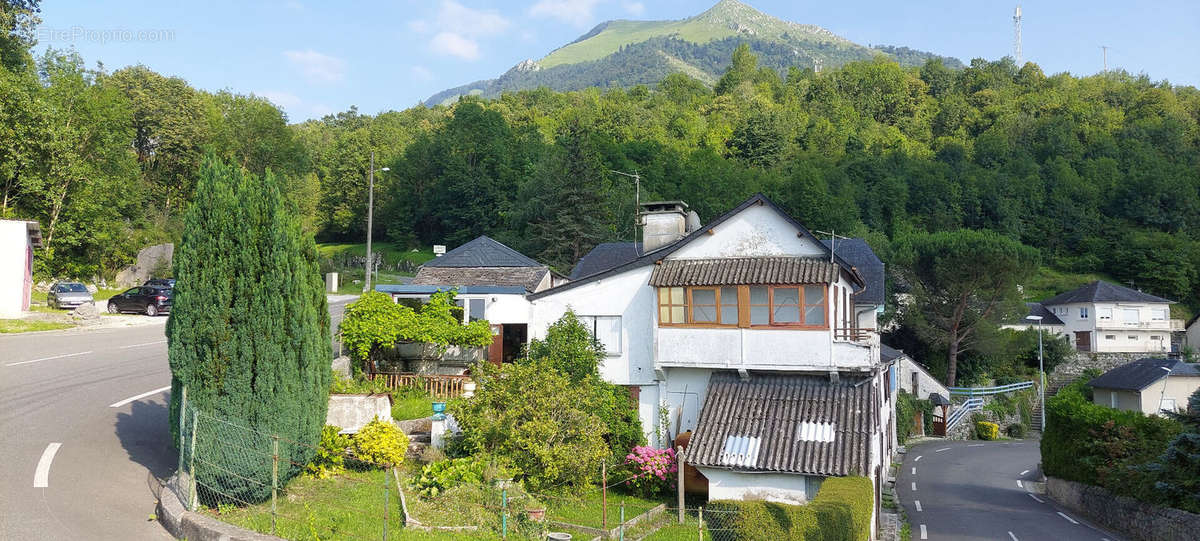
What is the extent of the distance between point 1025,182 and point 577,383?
11075cm

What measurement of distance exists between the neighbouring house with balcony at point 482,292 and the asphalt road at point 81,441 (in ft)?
24.1

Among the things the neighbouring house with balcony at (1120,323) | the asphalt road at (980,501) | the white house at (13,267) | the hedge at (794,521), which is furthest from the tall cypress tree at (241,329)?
the neighbouring house with balcony at (1120,323)

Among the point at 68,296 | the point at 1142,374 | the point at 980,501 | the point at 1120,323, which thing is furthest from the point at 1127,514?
the point at 1120,323

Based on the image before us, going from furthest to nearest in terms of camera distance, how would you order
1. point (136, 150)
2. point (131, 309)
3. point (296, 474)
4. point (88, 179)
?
point (136, 150)
point (88, 179)
point (131, 309)
point (296, 474)

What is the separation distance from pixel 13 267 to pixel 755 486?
108 ft

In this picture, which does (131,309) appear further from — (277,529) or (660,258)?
(277,529)

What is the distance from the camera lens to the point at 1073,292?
8031cm

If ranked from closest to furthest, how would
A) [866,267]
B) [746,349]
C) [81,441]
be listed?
[81,441] → [746,349] → [866,267]

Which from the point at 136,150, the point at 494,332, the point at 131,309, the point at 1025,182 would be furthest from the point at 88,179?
Answer: the point at 1025,182

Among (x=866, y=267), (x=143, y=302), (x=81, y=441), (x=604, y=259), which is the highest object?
(x=604, y=259)

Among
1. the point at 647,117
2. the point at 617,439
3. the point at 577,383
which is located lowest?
the point at 617,439

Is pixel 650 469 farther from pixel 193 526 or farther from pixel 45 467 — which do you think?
pixel 45 467

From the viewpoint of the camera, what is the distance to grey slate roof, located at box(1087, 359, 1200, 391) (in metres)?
42.6

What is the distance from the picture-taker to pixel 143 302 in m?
38.1
